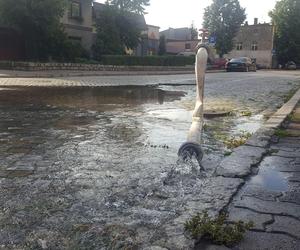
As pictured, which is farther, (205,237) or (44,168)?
(44,168)

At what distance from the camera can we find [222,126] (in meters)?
7.39

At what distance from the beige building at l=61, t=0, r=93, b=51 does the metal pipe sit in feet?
95.0

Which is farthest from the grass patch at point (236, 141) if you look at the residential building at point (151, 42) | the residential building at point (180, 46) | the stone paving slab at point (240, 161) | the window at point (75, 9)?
the residential building at point (180, 46)

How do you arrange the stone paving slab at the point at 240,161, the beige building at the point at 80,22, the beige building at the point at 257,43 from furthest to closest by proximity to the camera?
the beige building at the point at 257,43 → the beige building at the point at 80,22 → the stone paving slab at the point at 240,161

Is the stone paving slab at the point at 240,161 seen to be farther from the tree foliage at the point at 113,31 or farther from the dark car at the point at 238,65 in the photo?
the dark car at the point at 238,65

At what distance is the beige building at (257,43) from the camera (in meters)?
70.9

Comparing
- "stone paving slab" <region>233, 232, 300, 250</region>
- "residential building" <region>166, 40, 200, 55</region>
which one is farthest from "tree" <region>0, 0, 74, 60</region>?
"residential building" <region>166, 40, 200, 55</region>

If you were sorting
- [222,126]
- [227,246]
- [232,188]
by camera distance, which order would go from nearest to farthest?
[227,246]
[232,188]
[222,126]

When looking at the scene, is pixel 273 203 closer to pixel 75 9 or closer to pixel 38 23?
pixel 38 23

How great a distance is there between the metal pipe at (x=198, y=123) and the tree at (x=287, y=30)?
6325cm

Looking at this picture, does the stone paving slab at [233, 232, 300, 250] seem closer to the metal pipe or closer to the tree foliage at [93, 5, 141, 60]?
the metal pipe

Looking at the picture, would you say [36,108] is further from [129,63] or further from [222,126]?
[129,63]

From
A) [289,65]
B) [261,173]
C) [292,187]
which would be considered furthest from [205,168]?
[289,65]

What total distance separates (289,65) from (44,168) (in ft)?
206
